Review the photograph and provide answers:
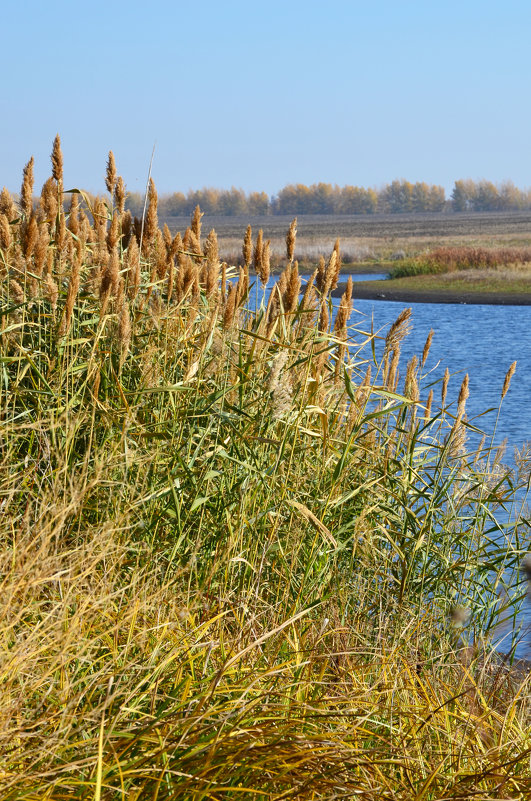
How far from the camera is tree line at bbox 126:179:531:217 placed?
130500 mm

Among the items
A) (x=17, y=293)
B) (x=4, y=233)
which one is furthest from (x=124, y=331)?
(x=4, y=233)

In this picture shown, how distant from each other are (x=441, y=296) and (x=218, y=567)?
24855mm

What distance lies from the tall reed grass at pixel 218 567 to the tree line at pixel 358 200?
12550 centimetres

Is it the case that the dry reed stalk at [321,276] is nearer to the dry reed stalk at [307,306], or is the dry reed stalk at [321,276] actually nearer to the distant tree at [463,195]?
the dry reed stalk at [307,306]

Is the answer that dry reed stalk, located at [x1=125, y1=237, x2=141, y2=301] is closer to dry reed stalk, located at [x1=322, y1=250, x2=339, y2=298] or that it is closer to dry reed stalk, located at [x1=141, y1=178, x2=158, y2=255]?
dry reed stalk, located at [x1=141, y1=178, x2=158, y2=255]

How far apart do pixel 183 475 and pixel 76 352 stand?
0.67m

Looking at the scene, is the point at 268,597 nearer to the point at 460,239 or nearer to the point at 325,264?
the point at 325,264

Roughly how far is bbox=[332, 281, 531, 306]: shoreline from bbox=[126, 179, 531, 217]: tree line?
101 m

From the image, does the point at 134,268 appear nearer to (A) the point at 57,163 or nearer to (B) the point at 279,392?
(B) the point at 279,392

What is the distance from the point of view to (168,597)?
8.57 feet

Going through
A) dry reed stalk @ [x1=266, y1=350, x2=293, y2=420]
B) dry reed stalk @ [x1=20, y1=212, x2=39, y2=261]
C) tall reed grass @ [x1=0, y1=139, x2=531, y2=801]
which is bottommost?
tall reed grass @ [x1=0, y1=139, x2=531, y2=801]

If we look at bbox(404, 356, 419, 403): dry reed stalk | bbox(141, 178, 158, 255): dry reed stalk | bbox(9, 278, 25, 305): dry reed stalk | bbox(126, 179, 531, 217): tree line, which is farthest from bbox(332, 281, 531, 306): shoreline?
bbox(126, 179, 531, 217): tree line

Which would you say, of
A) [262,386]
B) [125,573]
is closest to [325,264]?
[262,386]

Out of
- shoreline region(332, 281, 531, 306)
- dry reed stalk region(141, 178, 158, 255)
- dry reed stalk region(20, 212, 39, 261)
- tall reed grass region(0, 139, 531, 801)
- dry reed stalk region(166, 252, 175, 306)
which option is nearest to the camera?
tall reed grass region(0, 139, 531, 801)
